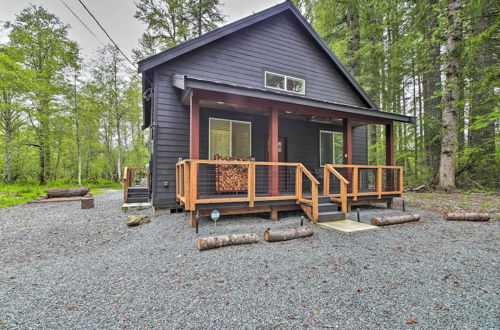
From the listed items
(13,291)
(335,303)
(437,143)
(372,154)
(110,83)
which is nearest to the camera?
(335,303)

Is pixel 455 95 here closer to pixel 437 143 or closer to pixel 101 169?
pixel 437 143

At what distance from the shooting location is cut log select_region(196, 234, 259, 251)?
11.7ft

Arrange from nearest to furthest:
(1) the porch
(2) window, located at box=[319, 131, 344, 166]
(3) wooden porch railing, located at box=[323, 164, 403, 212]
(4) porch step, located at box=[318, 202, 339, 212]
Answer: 1. (1) the porch
2. (4) porch step, located at box=[318, 202, 339, 212]
3. (3) wooden porch railing, located at box=[323, 164, 403, 212]
4. (2) window, located at box=[319, 131, 344, 166]

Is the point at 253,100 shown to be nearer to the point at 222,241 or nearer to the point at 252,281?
the point at 222,241

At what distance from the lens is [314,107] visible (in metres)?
6.03

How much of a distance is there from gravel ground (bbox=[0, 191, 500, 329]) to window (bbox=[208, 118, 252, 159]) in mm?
3014

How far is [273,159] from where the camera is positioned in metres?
5.50

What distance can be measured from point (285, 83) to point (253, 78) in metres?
1.32

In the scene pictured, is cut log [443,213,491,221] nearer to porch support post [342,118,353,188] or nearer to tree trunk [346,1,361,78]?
porch support post [342,118,353,188]

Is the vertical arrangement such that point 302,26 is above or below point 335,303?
above

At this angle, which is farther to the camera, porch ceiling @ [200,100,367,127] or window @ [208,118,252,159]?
window @ [208,118,252,159]

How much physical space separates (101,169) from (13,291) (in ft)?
62.6

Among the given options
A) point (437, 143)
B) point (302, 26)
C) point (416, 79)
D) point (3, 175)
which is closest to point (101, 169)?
point (3, 175)

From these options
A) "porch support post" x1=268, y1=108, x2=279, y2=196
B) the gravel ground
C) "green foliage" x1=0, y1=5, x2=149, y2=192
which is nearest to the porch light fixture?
"porch support post" x1=268, y1=108, x2=279, y2=196
